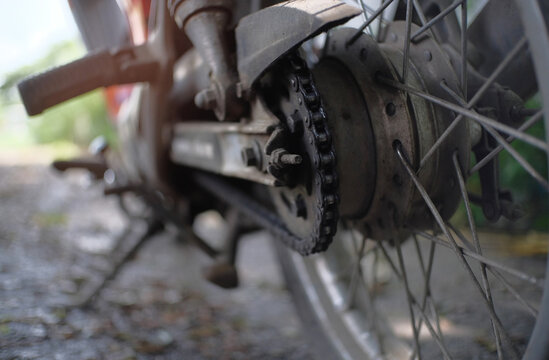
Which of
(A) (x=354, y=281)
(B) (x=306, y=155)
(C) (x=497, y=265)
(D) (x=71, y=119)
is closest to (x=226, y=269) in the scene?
(A) (x=354, y=281)

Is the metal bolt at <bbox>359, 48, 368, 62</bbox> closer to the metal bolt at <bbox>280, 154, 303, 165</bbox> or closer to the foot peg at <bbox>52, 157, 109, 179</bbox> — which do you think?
the metal bolt at <bbox>280, 154, 303, 165</bbox>

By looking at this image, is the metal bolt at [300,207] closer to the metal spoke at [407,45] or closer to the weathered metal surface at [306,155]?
the weathered metal surface at [306,155]

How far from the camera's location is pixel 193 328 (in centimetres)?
168

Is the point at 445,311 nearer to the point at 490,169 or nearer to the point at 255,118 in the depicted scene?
the point at 490,169

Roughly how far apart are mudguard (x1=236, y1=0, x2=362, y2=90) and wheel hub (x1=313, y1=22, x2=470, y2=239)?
0.43ft

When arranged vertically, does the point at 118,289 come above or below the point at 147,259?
above

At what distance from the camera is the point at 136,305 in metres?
1.87

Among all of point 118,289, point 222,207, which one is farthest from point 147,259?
point 222,207

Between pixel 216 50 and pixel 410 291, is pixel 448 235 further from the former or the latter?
pixel 216 50

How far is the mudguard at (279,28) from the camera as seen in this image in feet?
2.46

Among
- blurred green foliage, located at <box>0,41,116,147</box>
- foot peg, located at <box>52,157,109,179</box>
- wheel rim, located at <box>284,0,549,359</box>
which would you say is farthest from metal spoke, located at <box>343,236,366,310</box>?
blurred green foliage, located at <box>0,41,116,147</box>

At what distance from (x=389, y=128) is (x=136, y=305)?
1431mm

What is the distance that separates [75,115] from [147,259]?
231 inches

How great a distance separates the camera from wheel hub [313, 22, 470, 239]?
846mm
